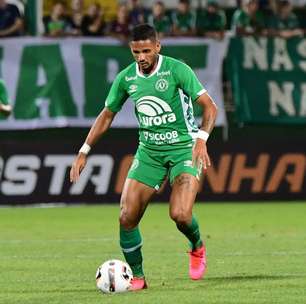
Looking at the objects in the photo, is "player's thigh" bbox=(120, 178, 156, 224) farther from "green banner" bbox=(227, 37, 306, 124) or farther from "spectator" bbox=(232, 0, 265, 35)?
"spectator" bbox=(232, 0, 265, 35)

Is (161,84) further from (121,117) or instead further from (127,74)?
(121,117)

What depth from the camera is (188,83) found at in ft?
33.3

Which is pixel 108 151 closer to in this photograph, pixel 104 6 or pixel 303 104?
pixel 303 104

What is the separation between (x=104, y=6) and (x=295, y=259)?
42.6 ft

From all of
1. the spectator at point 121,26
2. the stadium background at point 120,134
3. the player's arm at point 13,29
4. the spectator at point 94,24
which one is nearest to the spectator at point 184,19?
the stadium background at point 120,134

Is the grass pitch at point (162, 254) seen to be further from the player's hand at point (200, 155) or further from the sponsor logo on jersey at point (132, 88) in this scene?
the sponsor logo on jersey at point (132, 88)

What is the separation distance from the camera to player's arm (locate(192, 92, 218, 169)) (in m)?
9.65

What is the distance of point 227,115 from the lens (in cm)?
2042

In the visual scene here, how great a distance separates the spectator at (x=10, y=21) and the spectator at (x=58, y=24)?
20.8 inches

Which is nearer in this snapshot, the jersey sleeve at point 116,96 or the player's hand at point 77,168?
the player's hand at point 77,168

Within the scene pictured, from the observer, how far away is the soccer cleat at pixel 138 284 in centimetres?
967

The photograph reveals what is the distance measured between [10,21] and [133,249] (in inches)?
415

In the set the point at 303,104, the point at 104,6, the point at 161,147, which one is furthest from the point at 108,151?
the point at 161,147

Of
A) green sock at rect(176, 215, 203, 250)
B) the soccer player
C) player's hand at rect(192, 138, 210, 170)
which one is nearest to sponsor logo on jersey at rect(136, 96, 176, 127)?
the soccer player
